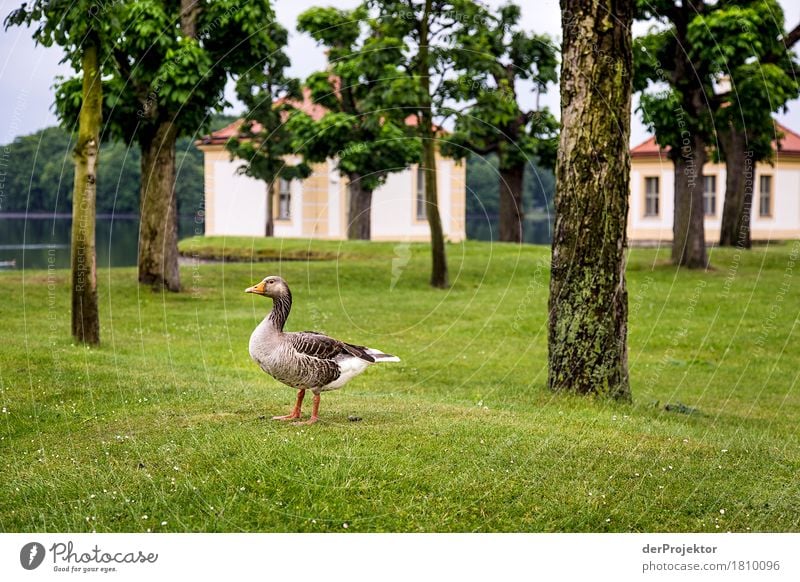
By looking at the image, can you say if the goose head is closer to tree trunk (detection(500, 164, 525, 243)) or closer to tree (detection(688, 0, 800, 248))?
tree (detection(688, 0, 800, 248))

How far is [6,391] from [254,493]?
14.6ft

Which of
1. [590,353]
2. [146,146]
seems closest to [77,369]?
[590,353]

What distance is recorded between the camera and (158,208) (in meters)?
21.1

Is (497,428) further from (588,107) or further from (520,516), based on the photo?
(588,107)

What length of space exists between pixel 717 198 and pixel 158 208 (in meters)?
38.5

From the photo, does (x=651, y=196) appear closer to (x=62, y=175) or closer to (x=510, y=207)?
(x=510, y=207)

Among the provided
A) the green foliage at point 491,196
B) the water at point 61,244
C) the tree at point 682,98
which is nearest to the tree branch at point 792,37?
the tree at point 682,98

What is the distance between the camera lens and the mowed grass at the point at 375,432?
7.44 metres

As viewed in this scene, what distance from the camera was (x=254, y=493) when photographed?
7.40m

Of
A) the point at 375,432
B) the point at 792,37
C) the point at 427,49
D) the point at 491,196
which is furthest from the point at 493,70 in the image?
the point at 491,196

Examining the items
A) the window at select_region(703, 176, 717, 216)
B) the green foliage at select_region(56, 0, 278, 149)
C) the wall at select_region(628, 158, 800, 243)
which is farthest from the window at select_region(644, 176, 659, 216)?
the green foliage at select_region(56, 0, 278, 149)

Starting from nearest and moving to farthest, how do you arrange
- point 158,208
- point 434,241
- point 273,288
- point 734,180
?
point 273,288
point 434,241
point 158,208
point 734,180

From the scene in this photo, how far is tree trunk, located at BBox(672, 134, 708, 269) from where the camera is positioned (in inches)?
1138
